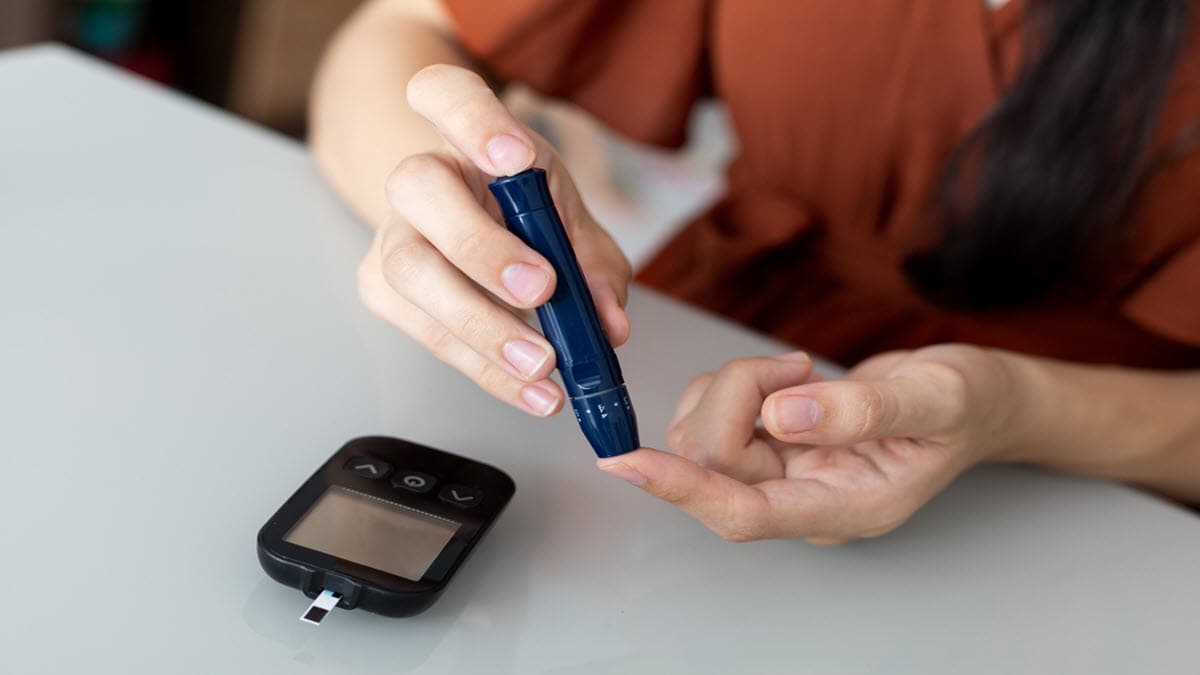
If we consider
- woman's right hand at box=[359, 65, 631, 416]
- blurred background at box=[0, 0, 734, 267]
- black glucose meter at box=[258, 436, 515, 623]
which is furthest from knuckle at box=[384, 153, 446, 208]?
blurred background at box=[0, 0, 734, 267]

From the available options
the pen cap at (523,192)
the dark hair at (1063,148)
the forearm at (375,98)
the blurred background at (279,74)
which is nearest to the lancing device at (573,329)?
the pen cap at (523,192)

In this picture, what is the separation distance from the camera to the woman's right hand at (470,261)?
0.42 meters

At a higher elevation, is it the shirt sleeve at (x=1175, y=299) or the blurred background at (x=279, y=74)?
the shirt sleeve at (x=1175, y=299)

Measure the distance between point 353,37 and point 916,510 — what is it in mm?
525

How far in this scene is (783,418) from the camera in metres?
0.43

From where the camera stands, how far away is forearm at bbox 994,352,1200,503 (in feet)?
1.79

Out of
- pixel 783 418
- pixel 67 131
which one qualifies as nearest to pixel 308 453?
pixel 783 418

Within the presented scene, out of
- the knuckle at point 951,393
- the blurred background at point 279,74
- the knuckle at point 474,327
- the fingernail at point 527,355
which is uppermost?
the knuckle at point 474,327

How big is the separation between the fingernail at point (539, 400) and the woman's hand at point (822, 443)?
4 cm

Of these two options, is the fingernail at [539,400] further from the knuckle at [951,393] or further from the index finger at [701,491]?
the knuckle at [951,393]

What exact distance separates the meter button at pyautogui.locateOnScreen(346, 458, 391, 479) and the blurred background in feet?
3.49

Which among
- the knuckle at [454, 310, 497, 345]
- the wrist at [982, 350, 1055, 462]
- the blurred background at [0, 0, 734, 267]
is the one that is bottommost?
the blurred background at [0, 0, 734, 267]

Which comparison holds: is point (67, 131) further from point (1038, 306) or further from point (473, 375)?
point (1038, 306)

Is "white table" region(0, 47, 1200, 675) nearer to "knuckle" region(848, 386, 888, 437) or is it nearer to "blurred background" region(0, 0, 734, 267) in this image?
"knuckle" region(848, 386, 888, 437)
